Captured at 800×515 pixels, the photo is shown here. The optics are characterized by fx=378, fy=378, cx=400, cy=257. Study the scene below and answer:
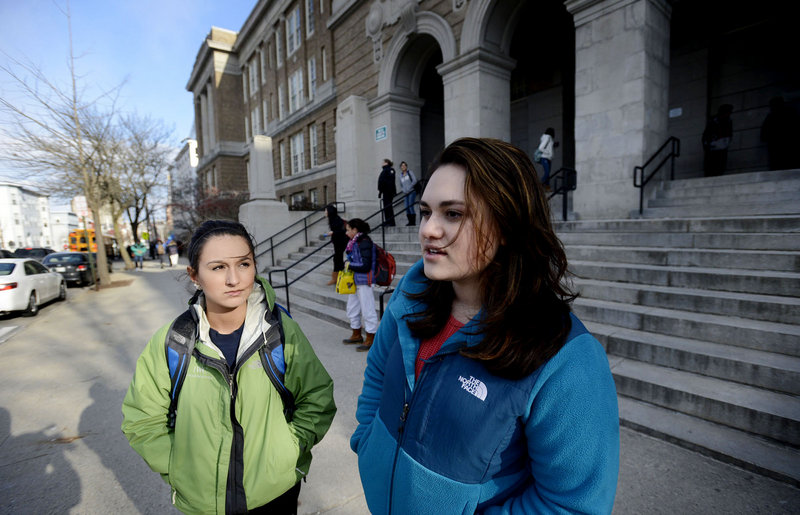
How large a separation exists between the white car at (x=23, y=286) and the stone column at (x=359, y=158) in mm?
8959

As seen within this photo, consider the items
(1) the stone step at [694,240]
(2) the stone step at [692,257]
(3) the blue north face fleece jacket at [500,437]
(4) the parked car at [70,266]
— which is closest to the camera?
(3) the blue north face fleece jacket at [500,437]

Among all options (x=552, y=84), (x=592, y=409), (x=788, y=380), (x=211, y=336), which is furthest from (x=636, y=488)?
(x=552, y=84)

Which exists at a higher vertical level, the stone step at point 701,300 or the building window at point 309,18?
the building window at point 309,18

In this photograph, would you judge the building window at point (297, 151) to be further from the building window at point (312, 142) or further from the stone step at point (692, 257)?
the stone step at point (692, 257)

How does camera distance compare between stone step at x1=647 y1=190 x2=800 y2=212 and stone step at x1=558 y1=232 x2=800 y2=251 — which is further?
stone step at x1=647 y1=190 x2=800 y2=212

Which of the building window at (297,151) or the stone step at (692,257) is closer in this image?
the stone step at (692,257)

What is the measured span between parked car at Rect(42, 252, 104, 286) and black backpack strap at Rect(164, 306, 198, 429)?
17.9 meters

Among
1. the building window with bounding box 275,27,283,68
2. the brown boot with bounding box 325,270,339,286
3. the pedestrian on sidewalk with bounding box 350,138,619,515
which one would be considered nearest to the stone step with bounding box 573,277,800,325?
the pedestrian on sidewalk with bounding box 350,138,619,515

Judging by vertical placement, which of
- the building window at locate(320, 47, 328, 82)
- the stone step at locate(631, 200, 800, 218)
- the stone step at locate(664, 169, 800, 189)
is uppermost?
the building window at locate(320, 47, 328, 82)

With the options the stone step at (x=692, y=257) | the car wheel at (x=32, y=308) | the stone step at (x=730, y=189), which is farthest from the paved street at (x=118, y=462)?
the stone step at (x=730, y=189)

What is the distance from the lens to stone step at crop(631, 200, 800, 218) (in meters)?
5.54

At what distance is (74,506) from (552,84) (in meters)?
15.0

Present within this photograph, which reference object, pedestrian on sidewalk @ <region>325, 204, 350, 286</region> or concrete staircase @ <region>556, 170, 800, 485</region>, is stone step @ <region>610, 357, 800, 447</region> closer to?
concrete staircase @ <region>556, 170, 800, 485</region>

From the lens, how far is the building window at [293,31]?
2430 cm
